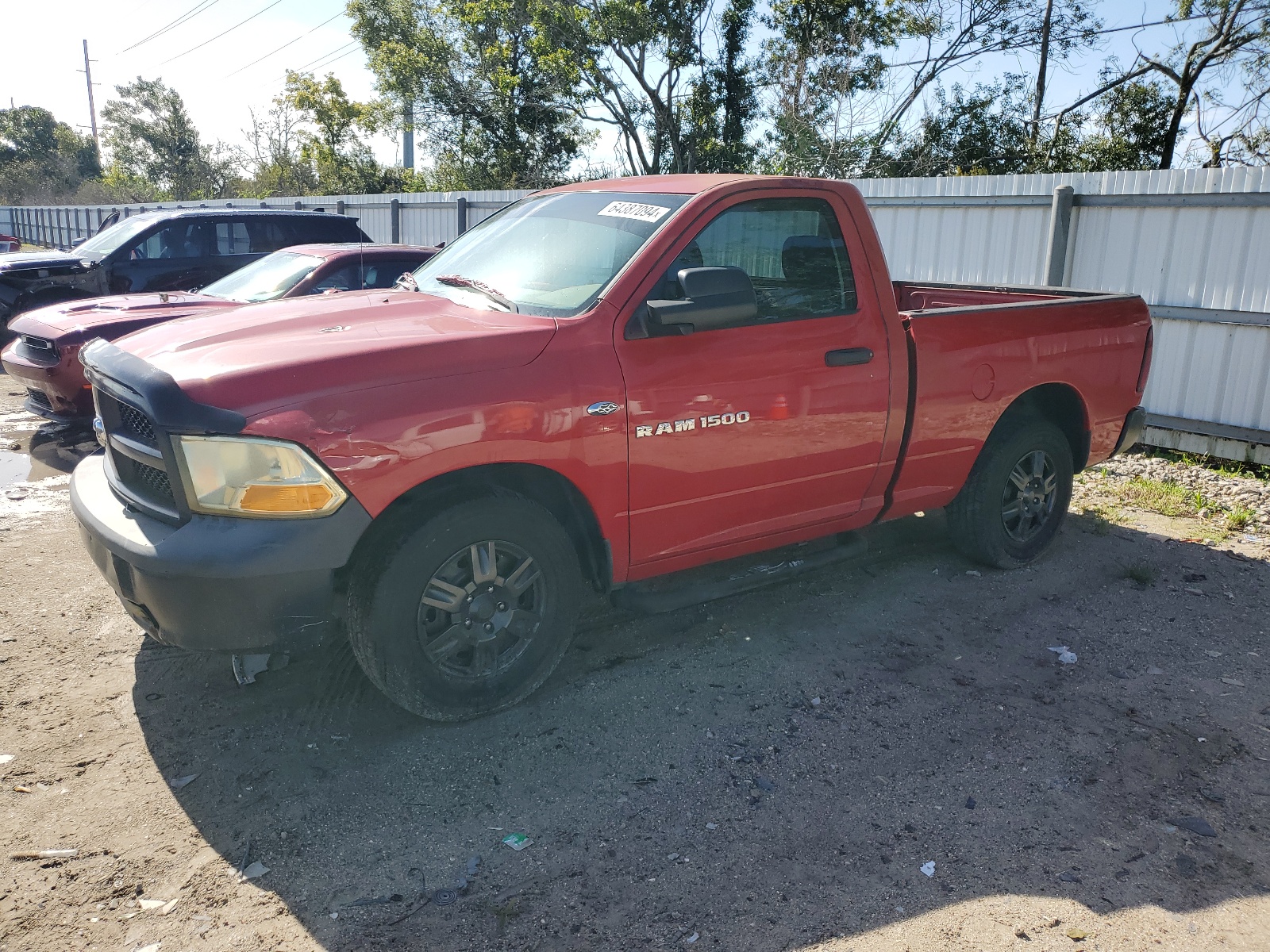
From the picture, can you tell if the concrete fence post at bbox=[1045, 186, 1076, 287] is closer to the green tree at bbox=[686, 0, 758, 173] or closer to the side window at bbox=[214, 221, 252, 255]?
the side window at bbox=[214, 221, 252, 255]

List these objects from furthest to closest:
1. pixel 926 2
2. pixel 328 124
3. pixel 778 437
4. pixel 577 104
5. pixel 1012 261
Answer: pixel 328 124, pixel 577 104, pixel 926 2, pixel 1012 261, pixel 778 437

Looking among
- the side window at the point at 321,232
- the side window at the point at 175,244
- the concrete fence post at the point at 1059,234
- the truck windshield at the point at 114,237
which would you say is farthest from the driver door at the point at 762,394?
the truck windshield at the point at 114,237

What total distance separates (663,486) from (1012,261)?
6616 millimetres

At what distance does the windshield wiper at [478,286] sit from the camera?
3.95 meters

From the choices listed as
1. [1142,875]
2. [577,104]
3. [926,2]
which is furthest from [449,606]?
[577,104]

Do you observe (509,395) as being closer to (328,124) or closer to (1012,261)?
(1012,261)

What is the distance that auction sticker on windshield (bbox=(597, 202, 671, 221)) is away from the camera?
13.2 feet

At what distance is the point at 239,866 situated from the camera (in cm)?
293

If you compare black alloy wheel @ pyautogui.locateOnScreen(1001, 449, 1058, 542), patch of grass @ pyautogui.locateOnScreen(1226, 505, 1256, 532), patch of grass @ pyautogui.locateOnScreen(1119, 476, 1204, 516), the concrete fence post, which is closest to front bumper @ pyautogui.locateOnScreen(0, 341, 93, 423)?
black alloy wheel @ pyautogui.locateOnScreen(1001, 449, 1058, 542)

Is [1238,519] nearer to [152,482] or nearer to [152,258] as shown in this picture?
[152,482]

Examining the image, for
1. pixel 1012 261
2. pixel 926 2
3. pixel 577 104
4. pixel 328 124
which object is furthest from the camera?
pixel 328 124

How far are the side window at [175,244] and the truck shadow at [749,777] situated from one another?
25.2ft

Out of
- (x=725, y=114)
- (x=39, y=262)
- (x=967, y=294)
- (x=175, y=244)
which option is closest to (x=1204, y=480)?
(x=967, y=294)

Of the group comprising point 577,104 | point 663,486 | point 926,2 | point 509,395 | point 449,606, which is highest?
point 926,2
